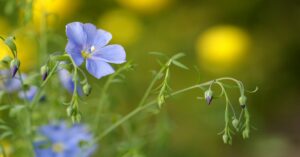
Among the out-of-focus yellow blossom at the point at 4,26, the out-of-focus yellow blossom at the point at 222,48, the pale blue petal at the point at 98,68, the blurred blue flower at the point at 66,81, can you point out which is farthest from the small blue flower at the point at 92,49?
the out-of-focus yellow blossom at the point at 222,48

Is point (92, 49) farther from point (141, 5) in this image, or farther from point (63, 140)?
point (141, 5)

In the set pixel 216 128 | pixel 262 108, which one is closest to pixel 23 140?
pixel 216 128

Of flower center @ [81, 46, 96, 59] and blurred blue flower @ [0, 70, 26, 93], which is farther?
blurred blue flower @ [0, 70, 26, 93]

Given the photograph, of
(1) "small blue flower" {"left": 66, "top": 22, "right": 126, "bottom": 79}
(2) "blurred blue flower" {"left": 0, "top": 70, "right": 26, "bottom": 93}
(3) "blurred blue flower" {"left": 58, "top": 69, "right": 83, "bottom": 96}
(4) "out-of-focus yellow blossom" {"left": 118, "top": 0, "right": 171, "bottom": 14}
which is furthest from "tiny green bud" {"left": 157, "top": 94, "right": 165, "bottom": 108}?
(4) "out-of-focus yellow blossom" {"left": 118, "top": 0, "right": 171, "bottom": 14}

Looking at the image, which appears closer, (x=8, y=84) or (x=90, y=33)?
(x=90, y=33)

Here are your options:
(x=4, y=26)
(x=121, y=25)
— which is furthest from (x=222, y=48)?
(x=4, y=26)

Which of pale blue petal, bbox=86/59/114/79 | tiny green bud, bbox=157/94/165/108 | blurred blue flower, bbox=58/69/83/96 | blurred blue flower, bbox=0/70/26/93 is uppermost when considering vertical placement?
pale blue petal, bbox=86/59/114/79

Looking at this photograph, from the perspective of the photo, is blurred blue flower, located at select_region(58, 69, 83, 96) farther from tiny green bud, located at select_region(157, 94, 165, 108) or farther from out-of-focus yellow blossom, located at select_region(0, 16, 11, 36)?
out-of-focus yellow blossom, located at select_region(0, 16, 11, 36)
